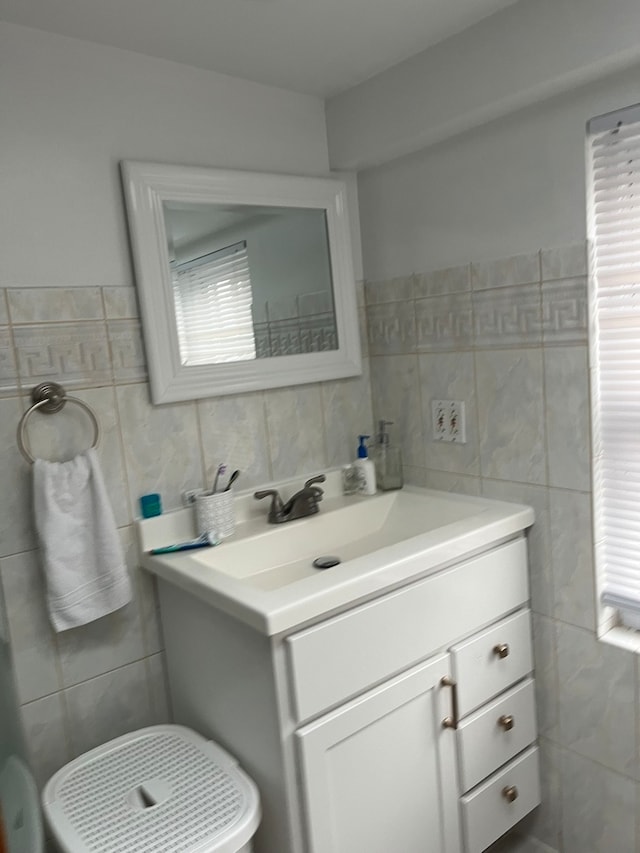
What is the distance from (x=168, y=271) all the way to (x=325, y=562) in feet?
2.79

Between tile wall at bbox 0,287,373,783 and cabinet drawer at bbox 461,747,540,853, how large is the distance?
0.82 metres

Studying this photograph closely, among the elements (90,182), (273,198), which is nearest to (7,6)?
(90,182)

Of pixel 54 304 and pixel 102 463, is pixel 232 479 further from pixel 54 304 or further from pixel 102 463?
pixel 54 304

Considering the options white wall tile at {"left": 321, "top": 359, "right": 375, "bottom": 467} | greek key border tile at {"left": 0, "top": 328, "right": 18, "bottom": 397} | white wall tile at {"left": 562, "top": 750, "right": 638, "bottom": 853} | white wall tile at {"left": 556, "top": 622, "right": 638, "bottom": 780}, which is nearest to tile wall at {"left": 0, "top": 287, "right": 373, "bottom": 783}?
greek key border tile at {"left": 0, "top": 328, "right": 18, "bottom": 397}

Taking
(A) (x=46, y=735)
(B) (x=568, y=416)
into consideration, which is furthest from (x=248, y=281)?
(A) (x=46, y=735)

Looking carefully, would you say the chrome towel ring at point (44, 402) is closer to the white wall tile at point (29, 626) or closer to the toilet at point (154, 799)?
the white wall tile at point (29, 626)

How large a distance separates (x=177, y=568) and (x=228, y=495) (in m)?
0.26

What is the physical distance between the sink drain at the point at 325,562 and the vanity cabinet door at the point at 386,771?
347 millimetres

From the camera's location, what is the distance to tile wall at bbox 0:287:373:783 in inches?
56.7

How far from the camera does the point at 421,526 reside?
1858 millimetres

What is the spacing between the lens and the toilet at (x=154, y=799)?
118cm

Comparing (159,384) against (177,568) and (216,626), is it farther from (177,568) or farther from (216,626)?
(216,626)

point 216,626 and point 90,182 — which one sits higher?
point 90,182

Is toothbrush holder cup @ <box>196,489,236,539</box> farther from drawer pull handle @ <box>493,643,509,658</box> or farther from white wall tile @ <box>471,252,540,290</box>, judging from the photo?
white wall tile @ <box>471,252,540,290</box>
